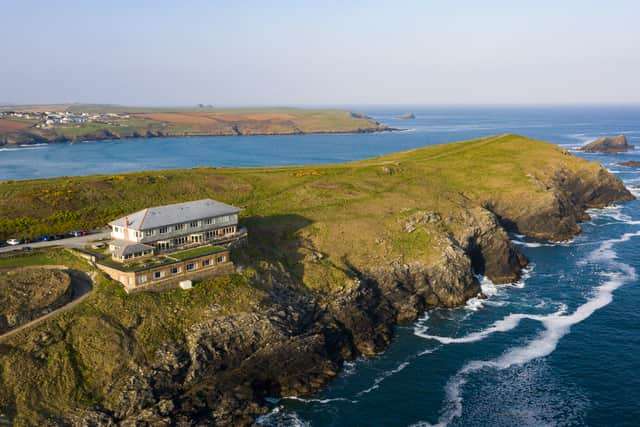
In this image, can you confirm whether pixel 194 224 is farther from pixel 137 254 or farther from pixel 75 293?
pixel 75 293

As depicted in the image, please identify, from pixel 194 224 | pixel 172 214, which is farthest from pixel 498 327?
pixel 172 214

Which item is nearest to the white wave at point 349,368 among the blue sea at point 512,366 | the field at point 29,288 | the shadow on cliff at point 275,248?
the blue sea at point 512,366

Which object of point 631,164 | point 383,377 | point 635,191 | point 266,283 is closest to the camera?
point 383,377

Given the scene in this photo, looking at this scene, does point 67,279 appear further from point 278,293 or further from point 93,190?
point 93,190

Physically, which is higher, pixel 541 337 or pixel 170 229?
pixel 170 229

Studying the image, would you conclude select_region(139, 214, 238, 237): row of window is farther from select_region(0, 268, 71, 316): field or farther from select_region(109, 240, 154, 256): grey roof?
select_region(0, 268, 71, 316): field

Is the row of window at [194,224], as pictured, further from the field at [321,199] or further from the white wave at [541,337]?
the white wave at [541,337]
